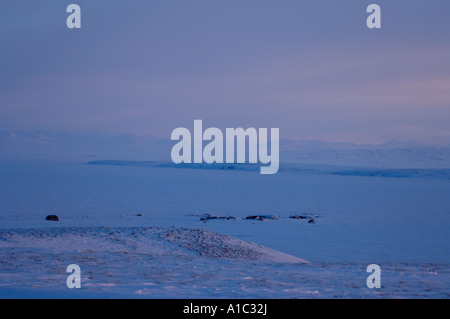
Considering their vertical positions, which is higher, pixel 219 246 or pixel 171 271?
pixel 171 271

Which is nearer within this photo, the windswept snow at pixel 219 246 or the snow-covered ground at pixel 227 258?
the snow-covered ground at pixel 227 258

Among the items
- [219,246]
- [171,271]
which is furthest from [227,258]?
[171,271]

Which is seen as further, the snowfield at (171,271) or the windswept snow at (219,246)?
the windswept snow at (219,246)

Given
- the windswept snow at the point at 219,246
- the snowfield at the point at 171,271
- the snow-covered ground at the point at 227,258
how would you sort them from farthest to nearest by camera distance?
the windswept snow at the point at 219,246 < the snow-covered ground at the point at 227,258 < the snowfield at the point at 171,271

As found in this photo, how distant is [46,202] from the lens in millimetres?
42750

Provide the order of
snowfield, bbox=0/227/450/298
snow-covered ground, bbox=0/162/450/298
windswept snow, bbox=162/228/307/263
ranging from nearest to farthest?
snowfield, bbox=0/227/450/298 < snow-covered ground, bbox=0/162/450/298 < windswept snow, bbox=162/228/307/263

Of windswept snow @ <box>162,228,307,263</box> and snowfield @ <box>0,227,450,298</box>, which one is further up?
snowfield @ <box>0,227,450,298</box>

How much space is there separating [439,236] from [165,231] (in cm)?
1560

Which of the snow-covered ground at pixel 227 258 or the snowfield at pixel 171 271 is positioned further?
the snow-covered ground at pixel 227 258

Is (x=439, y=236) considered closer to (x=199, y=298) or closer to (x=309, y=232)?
(x=309, y=232)

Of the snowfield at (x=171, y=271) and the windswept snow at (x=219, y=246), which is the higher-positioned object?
the snowfield at (x=171, y=271)

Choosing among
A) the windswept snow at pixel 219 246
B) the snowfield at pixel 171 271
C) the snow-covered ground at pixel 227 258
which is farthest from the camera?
the windswept snow at pixel 219 246

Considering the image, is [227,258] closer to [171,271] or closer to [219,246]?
[219,246]
